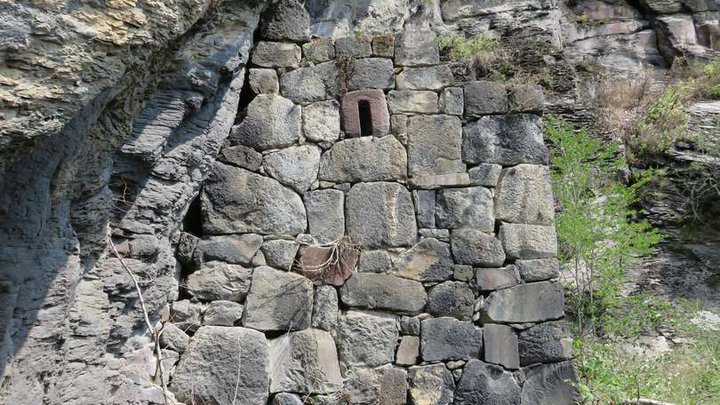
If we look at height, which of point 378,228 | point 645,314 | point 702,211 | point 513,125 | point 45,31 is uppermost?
point 45,31

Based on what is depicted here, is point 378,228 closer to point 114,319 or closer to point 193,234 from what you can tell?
point 193,234

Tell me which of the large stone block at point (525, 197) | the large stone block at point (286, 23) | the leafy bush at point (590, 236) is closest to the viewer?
the large stone block at point (525, 197)

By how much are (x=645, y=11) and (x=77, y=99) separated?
8639 mm

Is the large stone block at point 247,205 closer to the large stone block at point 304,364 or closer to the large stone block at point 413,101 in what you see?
the large stone block at point 304,364

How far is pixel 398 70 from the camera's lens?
13.9 feet

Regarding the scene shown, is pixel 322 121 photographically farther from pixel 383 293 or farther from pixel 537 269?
pixel 537 269

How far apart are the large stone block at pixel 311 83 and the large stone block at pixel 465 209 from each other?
109cm

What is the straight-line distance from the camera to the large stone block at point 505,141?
4.02 m

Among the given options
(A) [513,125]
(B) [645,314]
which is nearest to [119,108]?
(A) [513,125]

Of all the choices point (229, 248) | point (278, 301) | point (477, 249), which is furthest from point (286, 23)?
point (477, 249)

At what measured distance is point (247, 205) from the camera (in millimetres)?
3945

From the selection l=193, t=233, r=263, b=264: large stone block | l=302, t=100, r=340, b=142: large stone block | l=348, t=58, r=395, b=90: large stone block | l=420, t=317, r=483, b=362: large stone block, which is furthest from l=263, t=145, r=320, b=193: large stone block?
l=420, t=317, r=483, b=362: large stone block

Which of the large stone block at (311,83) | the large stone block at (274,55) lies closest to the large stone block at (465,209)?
the large stone block at (311,83)

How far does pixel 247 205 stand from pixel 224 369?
106 centimetres
